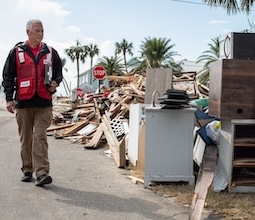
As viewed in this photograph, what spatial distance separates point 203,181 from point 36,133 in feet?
7.26

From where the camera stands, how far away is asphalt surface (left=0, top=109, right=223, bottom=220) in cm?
430

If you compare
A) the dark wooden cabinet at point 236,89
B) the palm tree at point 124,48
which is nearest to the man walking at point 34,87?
the dark wooden cabinet at point 236,89

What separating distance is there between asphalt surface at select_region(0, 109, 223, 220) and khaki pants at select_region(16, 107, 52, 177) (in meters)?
0.30

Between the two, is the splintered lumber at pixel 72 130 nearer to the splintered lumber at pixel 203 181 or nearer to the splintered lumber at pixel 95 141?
the splintered lumber at pixel 95 141

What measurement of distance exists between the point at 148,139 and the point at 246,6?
10.7 meters

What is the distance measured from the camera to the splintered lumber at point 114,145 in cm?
714

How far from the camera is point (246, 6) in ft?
48.0

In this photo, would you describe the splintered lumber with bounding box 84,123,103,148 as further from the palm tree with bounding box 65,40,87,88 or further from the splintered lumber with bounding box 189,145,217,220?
the palm tree with bounding box 65,40,87,88

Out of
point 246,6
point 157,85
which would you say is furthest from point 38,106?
point 246,6

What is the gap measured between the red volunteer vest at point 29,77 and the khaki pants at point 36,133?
0.24 metres

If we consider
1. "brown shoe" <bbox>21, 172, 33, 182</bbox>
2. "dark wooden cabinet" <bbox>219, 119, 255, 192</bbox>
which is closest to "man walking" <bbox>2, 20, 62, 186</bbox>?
"brown shoe" <bbox>21, 172, 33, 182</bbox>

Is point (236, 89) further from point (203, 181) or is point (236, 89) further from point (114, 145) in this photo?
point (114, 145)

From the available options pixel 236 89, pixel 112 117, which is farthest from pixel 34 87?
pixel 112 117

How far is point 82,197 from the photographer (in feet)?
16.3
